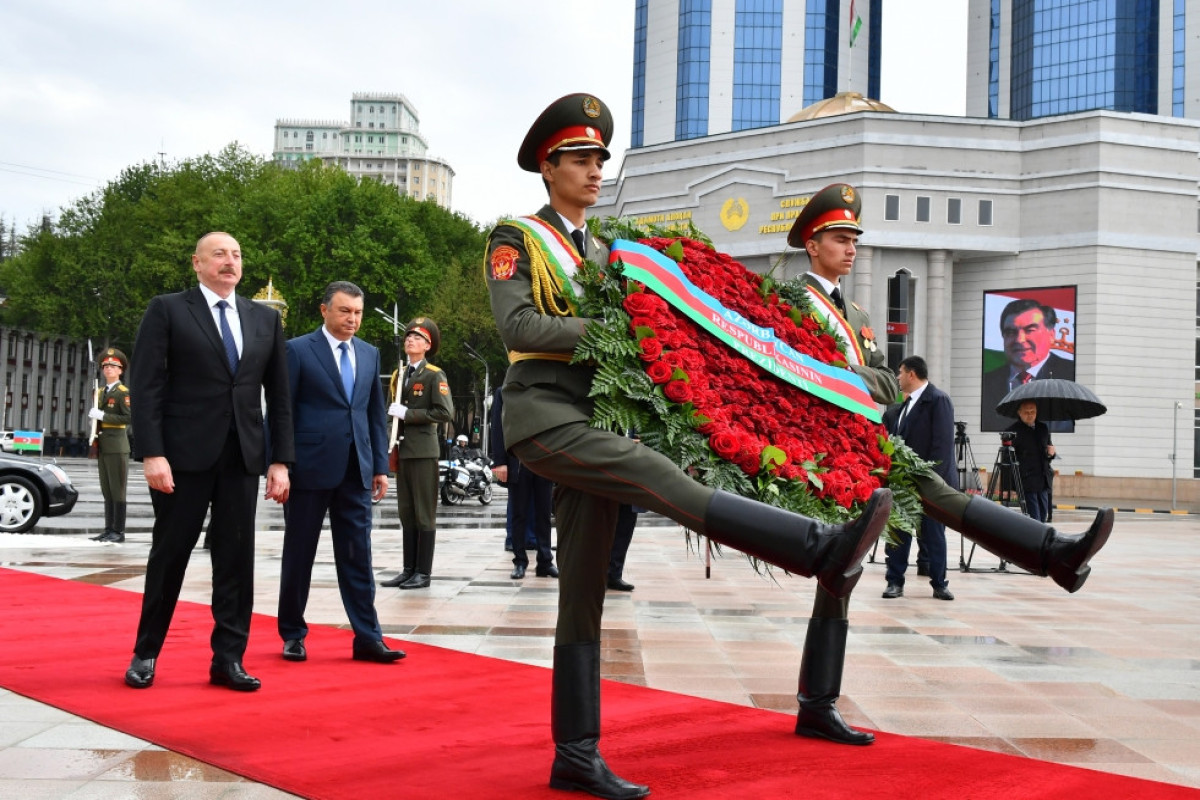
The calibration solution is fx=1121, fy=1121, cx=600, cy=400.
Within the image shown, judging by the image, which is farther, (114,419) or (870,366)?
(114,419)

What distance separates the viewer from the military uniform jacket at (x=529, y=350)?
3.42 m

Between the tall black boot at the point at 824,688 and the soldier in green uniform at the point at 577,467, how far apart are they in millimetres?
916

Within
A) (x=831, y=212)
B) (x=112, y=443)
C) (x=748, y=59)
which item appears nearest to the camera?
(x=831, y=212)

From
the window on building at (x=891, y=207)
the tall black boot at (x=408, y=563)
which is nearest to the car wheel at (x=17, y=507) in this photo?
the tall black boot at (x=408, y=563)

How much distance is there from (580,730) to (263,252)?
47192 millimetres

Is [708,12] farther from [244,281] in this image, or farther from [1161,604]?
[1161,604]

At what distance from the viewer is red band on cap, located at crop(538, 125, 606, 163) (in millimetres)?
3719

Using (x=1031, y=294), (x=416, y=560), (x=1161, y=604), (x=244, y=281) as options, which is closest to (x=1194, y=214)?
(x=1031, y=294)

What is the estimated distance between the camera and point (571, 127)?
373 centimetres

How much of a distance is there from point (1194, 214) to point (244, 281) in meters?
41.1

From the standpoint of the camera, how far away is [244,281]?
4703 cm

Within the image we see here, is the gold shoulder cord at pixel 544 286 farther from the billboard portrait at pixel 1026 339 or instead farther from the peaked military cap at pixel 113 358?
the billboard portrait at pixel 1026 339

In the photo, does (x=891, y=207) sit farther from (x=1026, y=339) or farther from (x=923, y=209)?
(x=1026, y=339)

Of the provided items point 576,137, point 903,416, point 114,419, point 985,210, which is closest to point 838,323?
point 576,137
